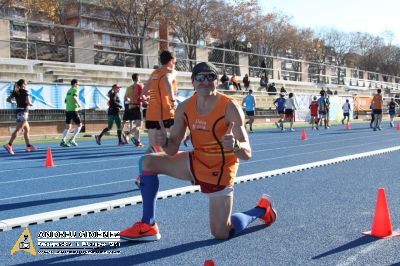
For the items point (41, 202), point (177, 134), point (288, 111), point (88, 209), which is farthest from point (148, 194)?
point (288, 111)

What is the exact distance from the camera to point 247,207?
19.1 ft

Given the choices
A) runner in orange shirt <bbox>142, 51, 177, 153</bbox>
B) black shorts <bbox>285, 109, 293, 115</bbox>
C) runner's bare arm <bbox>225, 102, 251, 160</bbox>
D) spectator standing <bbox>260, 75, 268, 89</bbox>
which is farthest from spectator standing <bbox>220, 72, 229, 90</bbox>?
runner's bare arm <bbox>225, 102, 251, 160</bbox>

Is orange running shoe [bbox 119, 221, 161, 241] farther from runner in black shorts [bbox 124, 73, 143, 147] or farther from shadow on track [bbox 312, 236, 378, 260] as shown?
runner in black shorts [bbox 124, 73, 143, 147]

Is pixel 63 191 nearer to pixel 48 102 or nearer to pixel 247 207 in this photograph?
pixel 247 207

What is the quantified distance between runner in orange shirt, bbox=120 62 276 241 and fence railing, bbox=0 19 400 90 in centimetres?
1941

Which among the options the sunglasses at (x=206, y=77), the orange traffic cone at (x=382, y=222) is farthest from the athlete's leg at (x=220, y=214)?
the orange traffic cone at (x=382, y=222)

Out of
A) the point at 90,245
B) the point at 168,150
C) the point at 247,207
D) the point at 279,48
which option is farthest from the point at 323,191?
the point at 279,48

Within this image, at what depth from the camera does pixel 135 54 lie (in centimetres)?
2722

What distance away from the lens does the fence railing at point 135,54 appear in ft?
76.1

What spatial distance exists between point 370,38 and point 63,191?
98.4 metres

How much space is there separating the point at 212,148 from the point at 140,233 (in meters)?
1.03

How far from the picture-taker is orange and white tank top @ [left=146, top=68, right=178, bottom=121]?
7.67m

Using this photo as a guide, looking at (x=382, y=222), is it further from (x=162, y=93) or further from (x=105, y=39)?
(x=105, y=39)

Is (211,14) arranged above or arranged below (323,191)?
above
